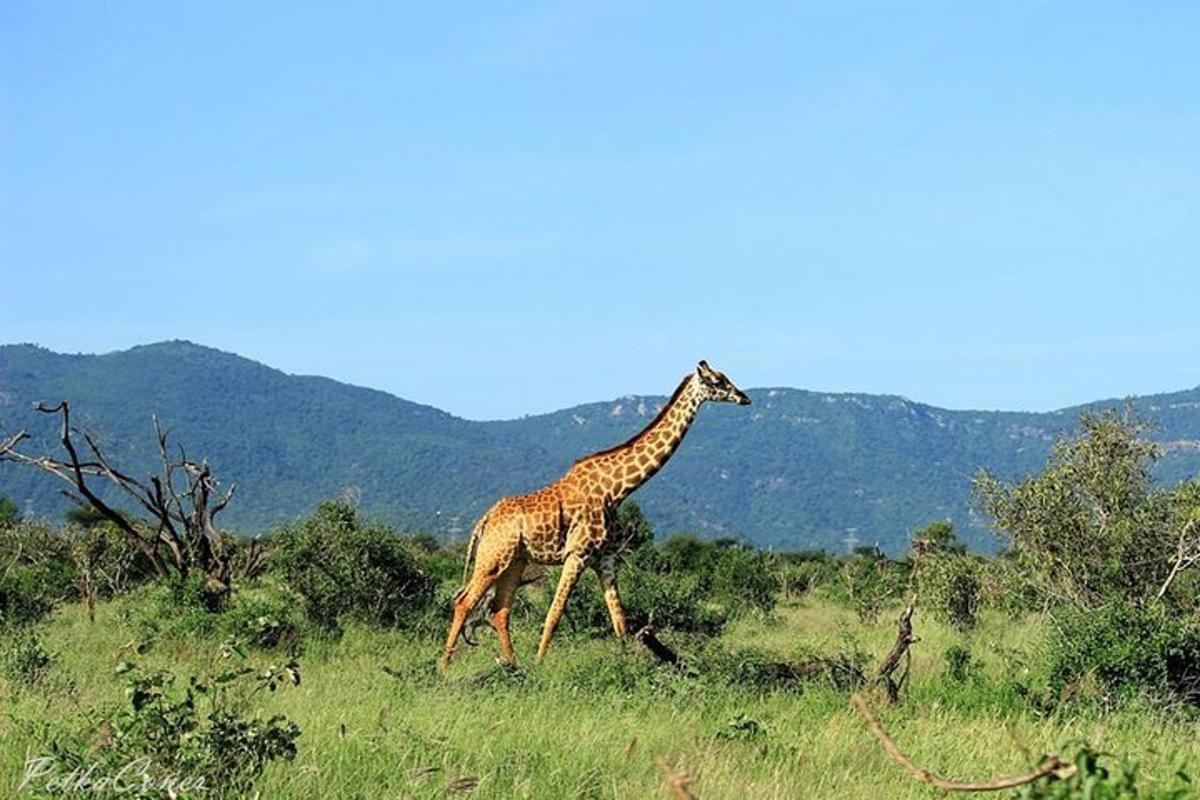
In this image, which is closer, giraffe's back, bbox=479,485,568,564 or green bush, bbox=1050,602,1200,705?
green bush, bbox=1050,602,1200,705

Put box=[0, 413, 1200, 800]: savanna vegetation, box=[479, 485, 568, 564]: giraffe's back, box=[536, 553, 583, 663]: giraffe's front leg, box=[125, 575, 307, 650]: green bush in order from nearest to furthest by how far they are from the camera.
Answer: box=[0, 413, 1200, 800]: savanna vegetation → box=[536, 553, 583, 663]: giraffe's front leg → box=[479, 485, 568, 564]: giraffe's back → box=[125, 575, 307, 650]: green bush

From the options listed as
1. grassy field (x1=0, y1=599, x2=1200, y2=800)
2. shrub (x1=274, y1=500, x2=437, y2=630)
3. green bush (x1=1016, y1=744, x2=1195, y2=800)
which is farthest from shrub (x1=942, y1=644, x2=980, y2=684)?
green bush (x1=1016, y1=744, x2=1195, y2=800)

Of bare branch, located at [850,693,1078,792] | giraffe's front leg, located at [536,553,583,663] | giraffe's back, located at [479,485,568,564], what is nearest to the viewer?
bare branch, located at [850,693,1078,792]

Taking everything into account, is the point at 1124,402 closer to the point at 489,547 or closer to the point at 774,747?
the point at 489,547

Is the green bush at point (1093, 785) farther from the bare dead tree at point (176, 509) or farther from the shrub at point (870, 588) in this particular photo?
the shrub at point (870, 588)

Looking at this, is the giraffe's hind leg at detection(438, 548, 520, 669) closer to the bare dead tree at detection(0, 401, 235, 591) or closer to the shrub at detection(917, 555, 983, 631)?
the bare dead tree at detection(0, 401, 235, 591)

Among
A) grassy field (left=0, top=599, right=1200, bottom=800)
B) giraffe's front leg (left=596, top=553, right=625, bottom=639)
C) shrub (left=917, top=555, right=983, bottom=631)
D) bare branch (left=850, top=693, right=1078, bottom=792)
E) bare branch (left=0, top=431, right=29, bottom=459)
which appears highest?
bare branch (left=0, top=431, right=29, bottom=459)

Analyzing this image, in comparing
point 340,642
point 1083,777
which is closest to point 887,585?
point 340,642

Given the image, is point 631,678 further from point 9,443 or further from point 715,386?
point 9,443

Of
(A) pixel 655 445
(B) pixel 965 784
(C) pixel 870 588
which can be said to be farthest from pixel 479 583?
(C) pixel 870 588

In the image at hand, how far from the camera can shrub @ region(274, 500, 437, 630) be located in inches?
667

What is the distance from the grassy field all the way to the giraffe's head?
239cm

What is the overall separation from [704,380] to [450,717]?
17.9 ft

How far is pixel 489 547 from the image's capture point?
13359mm
